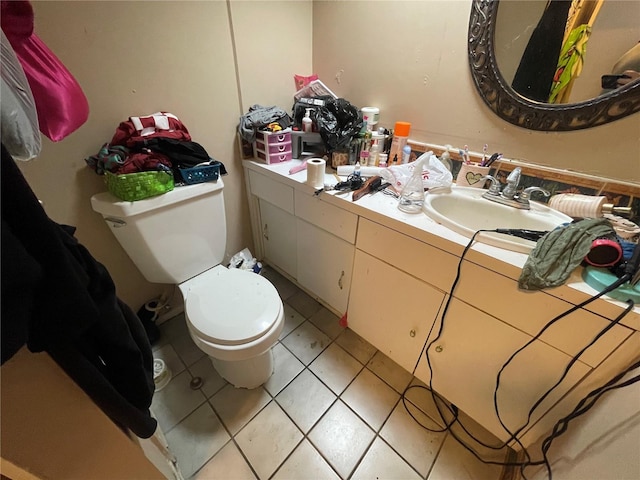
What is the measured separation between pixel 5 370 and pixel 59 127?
1.98 feet

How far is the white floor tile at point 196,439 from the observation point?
97 centimetres

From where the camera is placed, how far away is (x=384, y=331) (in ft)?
3.84

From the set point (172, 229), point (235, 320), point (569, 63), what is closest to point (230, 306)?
point (235, 320)

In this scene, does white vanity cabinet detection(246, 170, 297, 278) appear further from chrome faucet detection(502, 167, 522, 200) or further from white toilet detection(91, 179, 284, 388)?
chrome faucet detection(502, 167, 522, 200)

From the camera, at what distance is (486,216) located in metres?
1.00

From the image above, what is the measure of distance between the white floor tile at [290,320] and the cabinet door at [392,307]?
0.35 meters

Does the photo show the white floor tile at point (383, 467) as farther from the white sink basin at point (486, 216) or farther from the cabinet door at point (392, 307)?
the white sink basin at point (486, 216)

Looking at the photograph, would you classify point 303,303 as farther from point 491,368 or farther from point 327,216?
point 491,368

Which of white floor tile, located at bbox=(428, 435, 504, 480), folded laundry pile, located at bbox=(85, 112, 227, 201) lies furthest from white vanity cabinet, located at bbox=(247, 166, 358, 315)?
white floor tile, located at bbox=(428, 435, 504, 480)

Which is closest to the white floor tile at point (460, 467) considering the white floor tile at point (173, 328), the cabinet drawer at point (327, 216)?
the cabinet drawer at point (327, 216)

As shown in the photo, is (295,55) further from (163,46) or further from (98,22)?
(98,22)

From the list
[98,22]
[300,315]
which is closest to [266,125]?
[98,22]

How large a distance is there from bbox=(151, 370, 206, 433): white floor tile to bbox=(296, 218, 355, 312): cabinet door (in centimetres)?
73

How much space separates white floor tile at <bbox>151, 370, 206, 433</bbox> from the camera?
3.52 ft
